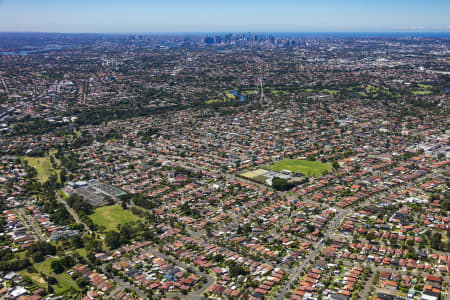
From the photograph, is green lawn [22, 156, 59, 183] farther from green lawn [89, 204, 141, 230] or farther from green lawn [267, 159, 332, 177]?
green lawn [267, 159, 332, 177]

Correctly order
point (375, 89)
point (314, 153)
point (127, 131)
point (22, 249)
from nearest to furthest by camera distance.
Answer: point (22, 249), point (314, 153), point (127, 131), point (375, 89)

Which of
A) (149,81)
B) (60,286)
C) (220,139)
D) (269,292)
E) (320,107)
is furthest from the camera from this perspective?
(149,81)

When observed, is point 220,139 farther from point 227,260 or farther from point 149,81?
point 149,81

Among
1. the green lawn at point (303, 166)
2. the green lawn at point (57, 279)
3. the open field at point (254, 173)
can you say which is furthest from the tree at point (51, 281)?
the green lawn at point (303, 166)

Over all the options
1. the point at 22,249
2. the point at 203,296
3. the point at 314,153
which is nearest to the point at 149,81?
the point at 314,153

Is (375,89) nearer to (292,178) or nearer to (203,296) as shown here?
(292,178)

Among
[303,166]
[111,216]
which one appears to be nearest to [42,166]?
[111,216]

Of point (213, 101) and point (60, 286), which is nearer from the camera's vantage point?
point (60, 286)

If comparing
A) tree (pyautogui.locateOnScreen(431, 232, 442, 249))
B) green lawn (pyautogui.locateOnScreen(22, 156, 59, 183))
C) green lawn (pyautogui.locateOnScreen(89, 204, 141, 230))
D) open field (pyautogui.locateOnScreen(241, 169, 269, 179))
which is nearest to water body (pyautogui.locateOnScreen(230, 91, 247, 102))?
open field (pyautogui.locateOnScreen(241, 169, 269, 179))
